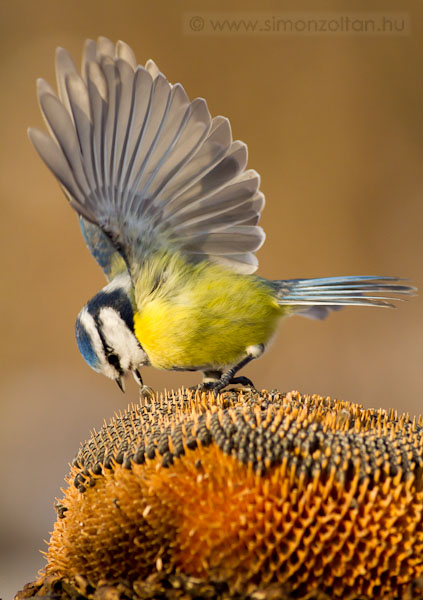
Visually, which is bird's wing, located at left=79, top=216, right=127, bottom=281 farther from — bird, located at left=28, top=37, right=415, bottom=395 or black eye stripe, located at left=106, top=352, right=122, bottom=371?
black eye stripe, located at left=106, top=352, right=122, bottom=371

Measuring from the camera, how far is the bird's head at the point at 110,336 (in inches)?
60.2

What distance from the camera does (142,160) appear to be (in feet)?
4.96

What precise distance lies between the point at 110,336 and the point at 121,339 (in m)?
0.05

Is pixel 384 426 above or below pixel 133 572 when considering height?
above

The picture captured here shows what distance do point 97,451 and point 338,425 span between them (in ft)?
0.98

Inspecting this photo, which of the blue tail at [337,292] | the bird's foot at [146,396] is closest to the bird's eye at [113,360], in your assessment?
the bird's foot at [146,396]

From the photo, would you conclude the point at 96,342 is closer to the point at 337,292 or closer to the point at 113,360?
the point at 113,360

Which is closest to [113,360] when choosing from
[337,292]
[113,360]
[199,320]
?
[113,360]

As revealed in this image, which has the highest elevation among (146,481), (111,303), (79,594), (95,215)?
(95,215)

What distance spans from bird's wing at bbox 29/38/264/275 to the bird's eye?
9.0 inches

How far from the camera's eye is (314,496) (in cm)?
73

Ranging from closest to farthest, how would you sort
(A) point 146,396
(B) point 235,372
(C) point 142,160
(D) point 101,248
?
(A) point 146,396
(C) point 142,160
(B) point 235,372
(D) point 101,248

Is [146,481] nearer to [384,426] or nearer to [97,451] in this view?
[97,451]

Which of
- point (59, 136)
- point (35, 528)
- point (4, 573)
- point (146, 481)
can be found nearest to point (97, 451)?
point (146, 481)
